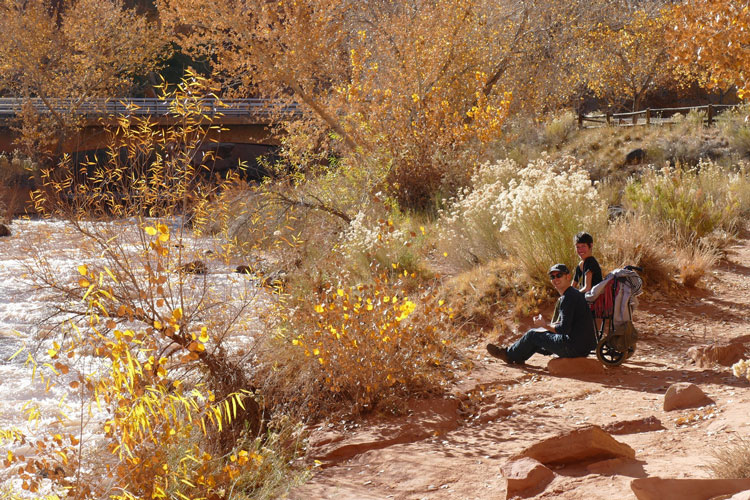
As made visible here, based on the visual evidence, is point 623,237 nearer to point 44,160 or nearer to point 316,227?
point 316,227

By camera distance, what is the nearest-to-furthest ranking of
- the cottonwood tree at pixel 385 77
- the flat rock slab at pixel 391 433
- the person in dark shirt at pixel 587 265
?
the flat rock slab at pixel 391 433 → the person in dark shirt at pixel 587 265 → the cottonwood tree at pixel 385 77

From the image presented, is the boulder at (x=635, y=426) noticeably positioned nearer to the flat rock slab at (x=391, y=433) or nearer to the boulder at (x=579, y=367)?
the flat rock slab at (x=391, y=433)

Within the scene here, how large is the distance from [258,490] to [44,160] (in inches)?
926

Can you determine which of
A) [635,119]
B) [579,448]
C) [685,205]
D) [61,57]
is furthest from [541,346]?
[61,57]

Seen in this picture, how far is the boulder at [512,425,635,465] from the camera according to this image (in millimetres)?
4129

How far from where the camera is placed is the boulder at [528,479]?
3961 mm

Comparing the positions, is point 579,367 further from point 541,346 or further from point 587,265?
point 587,265

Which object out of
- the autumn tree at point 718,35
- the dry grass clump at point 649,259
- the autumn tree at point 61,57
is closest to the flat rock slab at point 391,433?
the dry grass clump at point 649,259

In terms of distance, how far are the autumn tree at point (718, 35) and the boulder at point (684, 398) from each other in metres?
3.32

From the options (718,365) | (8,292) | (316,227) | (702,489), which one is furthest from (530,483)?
(8,292)

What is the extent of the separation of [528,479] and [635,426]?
1.35 meters

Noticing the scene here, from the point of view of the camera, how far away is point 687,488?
10.6 ft

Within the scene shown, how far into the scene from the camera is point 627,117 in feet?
75.7

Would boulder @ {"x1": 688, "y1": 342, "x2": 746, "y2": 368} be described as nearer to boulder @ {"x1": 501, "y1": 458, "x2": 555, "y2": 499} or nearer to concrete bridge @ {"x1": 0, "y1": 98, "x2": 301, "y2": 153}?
boulder @ {"x1": 501, "y1": 458, "x2": 555, "y2": 499}
